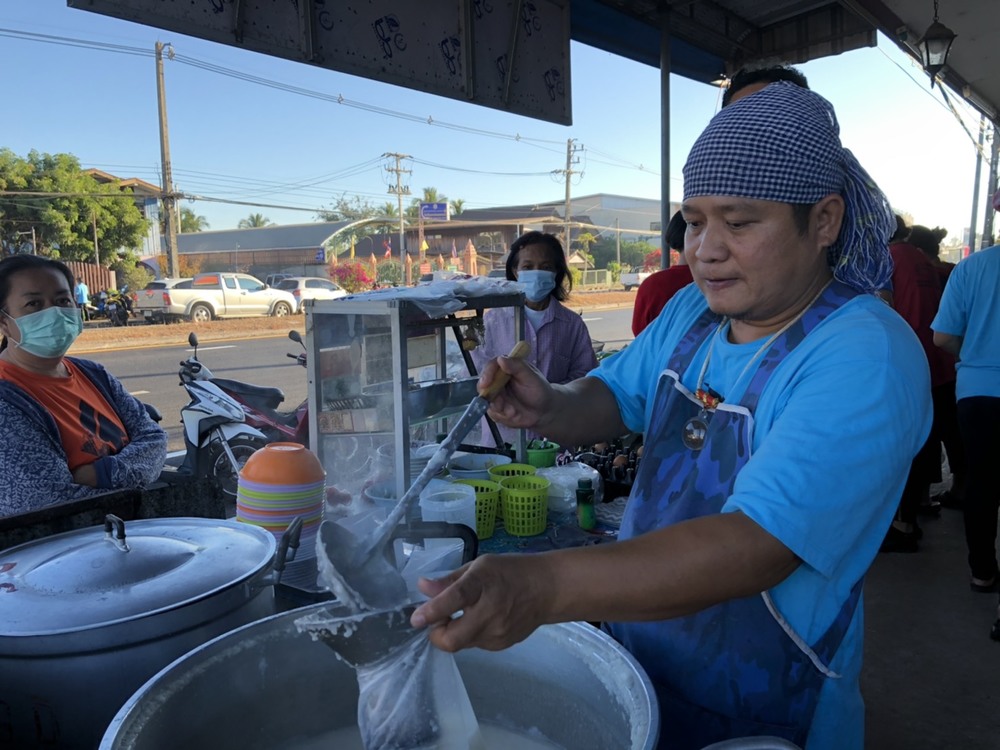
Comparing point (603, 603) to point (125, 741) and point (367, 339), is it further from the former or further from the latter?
point (367, 339)

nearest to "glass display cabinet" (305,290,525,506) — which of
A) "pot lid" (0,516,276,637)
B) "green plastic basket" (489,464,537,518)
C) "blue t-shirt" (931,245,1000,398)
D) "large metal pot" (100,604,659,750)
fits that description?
"green plastic basket" (489,464,537,518)

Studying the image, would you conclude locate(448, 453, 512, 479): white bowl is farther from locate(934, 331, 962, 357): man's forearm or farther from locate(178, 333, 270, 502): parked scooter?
locate(178, 333, 270, 502): parked scooter

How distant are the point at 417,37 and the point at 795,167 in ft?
9.38

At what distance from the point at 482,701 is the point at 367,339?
1.48 meters

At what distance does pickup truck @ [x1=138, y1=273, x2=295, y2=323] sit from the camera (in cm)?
1812

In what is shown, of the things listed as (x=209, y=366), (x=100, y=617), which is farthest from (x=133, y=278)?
(x=100, y=617)

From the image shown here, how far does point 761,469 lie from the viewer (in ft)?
2.79

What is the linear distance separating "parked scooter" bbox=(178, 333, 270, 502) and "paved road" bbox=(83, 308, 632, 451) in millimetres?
1773

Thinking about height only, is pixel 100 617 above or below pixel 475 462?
above

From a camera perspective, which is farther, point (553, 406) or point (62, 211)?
point (62, 211)

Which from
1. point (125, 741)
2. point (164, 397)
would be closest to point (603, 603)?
point (125, 741)

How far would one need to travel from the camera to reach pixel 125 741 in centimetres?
82

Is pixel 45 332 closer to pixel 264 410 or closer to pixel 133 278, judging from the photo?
pixel 264 410

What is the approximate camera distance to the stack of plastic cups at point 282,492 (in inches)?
64.4
